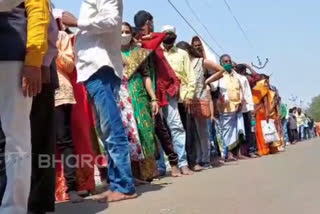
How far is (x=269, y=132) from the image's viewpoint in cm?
1263

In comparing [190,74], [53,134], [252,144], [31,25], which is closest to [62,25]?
[53,134]

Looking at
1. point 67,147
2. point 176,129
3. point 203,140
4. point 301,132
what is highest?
point 301,132

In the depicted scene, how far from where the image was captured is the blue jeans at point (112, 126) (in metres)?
5.05

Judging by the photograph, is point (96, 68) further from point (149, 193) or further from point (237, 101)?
point (237, 101)

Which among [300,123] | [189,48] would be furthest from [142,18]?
[300,123]

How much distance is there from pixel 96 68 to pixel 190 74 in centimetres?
319

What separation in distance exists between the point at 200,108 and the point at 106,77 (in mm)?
3397

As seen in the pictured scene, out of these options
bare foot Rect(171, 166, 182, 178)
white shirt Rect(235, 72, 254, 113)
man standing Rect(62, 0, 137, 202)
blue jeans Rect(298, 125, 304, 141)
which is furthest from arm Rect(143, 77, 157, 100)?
blue jeans Rect(298, 125, 304, 141)

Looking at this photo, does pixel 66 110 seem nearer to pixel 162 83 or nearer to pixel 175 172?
pixel 162 83

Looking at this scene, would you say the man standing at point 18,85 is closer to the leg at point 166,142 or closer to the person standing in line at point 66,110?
the person standing in line at point 66,110

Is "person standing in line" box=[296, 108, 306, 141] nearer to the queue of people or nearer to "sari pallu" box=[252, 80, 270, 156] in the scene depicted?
"sari pallu" box=[252, 80, 270, 156]

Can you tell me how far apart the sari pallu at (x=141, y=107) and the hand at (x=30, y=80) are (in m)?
3.01

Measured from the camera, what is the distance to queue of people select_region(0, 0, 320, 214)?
→ 3549mm

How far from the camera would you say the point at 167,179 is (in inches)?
272
